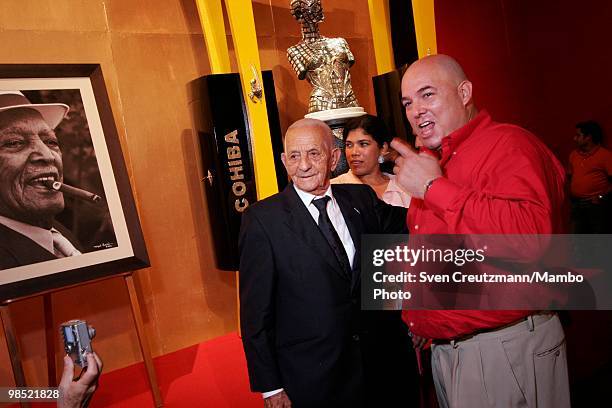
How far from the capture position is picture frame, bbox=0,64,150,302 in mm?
2475

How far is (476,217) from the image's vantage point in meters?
1.29

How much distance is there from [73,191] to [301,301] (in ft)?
5.02

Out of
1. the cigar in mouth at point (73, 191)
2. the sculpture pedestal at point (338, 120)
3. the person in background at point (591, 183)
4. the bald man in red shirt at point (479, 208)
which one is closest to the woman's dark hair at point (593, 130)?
the person in background at point (591, 183)

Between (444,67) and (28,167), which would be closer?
(444,67)

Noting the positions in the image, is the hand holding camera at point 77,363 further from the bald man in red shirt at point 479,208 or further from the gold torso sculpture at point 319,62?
the gold torso sculpture at point 319,62

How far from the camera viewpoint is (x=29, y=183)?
8.36ft

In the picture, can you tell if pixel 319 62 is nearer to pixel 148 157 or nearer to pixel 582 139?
pixel 148 157

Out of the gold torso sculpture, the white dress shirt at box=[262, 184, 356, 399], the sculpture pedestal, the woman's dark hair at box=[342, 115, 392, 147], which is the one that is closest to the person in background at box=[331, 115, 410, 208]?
the woman's dark hair at box=[342, 115, 392, 147]

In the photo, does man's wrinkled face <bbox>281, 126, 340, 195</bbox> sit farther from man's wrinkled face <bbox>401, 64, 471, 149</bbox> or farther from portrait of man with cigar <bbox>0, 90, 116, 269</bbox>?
portrait of man with cigar <bbox>0, 90, 116, 269</bbox>

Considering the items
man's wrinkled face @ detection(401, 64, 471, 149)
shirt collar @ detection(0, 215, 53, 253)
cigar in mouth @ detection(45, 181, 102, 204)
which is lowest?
shirt collar @ detection(0, 215, 53, 253)

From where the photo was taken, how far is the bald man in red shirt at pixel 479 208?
1.30 m

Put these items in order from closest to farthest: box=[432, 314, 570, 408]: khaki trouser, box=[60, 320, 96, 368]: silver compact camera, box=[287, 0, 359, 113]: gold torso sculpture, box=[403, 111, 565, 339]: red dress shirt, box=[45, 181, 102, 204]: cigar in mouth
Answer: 1. box=[60, 320, 96, 368]: silver compact camera
2. box=[403, 111, 565, 339]: red dress shirt
3. box=[432, 314, 570, 408]: khaki trouser
4. box=[45, 181, 102, 204]: cigar in mouth
5. box=[287, 0, 359, 113]: gold torso sculpture

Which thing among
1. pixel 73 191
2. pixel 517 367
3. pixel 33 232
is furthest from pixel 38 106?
pixel 517 367

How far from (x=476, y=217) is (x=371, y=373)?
76 cm
